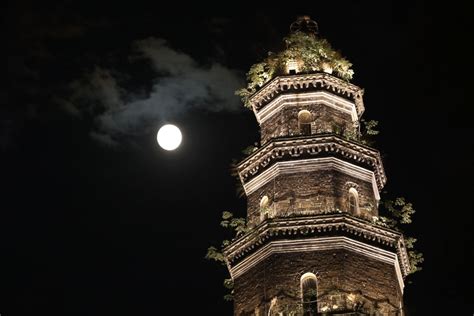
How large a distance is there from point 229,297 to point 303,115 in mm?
6840

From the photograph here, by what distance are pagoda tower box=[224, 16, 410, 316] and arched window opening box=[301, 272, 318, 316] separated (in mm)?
32

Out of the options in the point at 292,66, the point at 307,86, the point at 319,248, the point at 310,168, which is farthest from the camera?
the point at 292,66

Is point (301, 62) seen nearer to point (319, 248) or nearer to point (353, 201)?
point (353, 201)

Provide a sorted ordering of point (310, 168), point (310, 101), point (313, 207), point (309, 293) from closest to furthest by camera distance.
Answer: point (309, 293)
point (313, 207)
point (310, 168)
point (310, 101)

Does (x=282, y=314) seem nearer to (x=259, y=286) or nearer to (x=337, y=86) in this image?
(x=259, y=286)

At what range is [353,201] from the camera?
3200 centimetres

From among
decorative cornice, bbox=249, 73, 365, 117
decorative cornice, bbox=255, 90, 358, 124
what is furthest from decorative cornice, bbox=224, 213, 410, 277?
decorative cornice, bbox=249, 73, 365, 117

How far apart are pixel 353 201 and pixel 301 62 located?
19.4ft

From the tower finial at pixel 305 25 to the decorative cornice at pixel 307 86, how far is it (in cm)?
352

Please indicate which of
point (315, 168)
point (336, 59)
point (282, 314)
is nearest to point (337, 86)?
point (336, 59)

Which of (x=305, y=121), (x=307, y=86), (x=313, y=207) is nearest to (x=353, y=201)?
(x=313, y=207)

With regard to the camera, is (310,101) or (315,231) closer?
(315,231)

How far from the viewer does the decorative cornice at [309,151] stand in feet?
105

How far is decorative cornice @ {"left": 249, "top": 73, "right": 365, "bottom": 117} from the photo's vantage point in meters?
34.2
